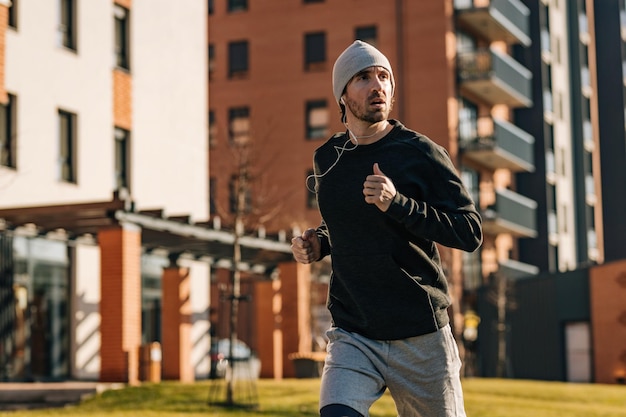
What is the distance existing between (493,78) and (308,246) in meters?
45.8

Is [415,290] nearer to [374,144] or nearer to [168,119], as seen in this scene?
[374,144]

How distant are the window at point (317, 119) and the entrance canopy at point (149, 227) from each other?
1972 centimetres

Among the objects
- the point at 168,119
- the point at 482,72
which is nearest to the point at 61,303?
the point at 168,119

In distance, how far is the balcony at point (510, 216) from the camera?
51.0 meters

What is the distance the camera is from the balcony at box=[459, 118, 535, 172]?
50.2 m

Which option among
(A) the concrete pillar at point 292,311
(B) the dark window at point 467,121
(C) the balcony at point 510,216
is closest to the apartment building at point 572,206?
(C) the balcony at point 510,216

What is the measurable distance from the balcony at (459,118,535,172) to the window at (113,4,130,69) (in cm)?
2251

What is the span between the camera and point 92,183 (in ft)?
92.0

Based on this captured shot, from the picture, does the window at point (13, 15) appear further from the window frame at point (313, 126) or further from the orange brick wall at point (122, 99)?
the window frame at point (313, 126)

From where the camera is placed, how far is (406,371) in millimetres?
4941

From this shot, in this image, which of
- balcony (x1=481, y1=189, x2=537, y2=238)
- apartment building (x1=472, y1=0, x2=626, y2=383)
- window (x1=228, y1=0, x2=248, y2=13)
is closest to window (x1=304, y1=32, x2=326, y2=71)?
window (x1=228, y1=0, x2=248, y2=13)

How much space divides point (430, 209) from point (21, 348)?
2134 centimetres

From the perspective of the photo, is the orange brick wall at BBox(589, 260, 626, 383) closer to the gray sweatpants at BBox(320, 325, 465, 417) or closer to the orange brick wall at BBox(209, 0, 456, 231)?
the orange brick wall at BBox(209, 0, 456, 231)

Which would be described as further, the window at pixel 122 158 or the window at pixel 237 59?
the window at pixel 237 59
